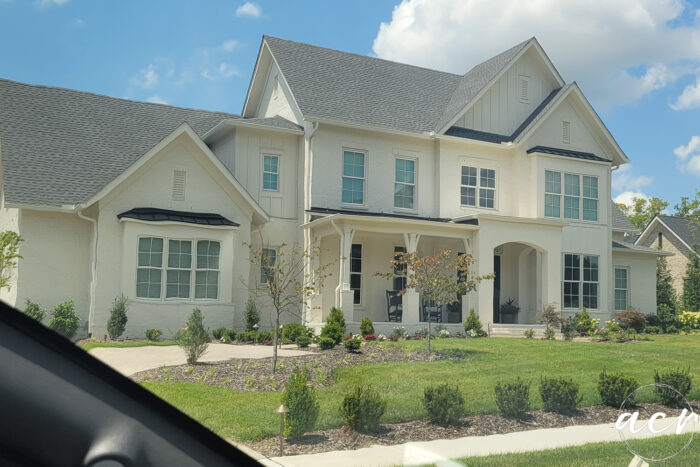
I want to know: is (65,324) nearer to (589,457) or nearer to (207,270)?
(589,457)

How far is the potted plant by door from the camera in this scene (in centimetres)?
2191

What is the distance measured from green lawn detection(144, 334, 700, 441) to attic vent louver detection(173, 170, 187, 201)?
31.5 feet

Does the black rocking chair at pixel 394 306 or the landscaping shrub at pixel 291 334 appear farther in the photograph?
the black rocking chair at pixel 394 306

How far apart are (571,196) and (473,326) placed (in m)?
6.78

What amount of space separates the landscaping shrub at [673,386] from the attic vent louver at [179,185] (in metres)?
13.8

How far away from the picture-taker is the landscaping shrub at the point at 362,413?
151 inches

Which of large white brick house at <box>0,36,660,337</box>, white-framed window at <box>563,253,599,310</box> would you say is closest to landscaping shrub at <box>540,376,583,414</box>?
large white brick house at <box>0,36,660,337</box>

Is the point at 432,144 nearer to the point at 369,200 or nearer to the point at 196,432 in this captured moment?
the point at 369,200

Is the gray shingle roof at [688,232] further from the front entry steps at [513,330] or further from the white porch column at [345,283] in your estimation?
the front entry steps at [513,330]

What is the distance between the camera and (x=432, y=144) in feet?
71.1

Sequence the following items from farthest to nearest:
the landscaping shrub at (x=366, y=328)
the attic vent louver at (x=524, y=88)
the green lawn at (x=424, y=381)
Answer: the attic vent louver at (x=524, y=88) < the landscaping shrub at (x=366, y=328) < the green lawn at (x=424, y=381)

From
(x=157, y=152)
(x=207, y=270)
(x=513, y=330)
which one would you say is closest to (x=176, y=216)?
(x=207, y=270)

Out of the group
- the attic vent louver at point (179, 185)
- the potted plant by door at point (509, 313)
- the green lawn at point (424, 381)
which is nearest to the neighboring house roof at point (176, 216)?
the attic vent louver at point (179, 185)

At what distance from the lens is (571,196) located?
2256cm
